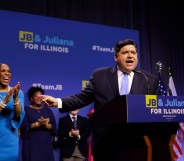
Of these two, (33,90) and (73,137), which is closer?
(33,90)

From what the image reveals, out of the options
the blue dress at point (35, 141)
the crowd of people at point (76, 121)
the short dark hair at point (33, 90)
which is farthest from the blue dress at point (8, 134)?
the short dark hair at point (33, 90)

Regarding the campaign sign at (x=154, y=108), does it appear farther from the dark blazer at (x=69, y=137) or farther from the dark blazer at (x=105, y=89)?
the dark blazer at (x=69, y=137)

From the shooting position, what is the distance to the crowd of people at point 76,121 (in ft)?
5.83

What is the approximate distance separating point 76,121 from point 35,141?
0.80m

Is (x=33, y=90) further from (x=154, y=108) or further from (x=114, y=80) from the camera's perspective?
(x=154, y=108)

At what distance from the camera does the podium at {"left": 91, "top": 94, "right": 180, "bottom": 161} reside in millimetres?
1593

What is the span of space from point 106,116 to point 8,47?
3.26 meters

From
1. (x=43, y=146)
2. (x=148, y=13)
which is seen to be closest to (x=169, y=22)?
(x=148, y=13)

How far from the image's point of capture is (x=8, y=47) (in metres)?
4.69

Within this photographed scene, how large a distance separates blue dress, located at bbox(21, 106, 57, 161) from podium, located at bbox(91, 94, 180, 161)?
2771 millimetres

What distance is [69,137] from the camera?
4.89 meters

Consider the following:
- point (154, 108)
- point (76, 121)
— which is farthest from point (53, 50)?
point (154, 108)

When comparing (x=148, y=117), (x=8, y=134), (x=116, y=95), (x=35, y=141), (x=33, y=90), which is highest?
(x=33, y=90)

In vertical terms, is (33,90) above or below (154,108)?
above
